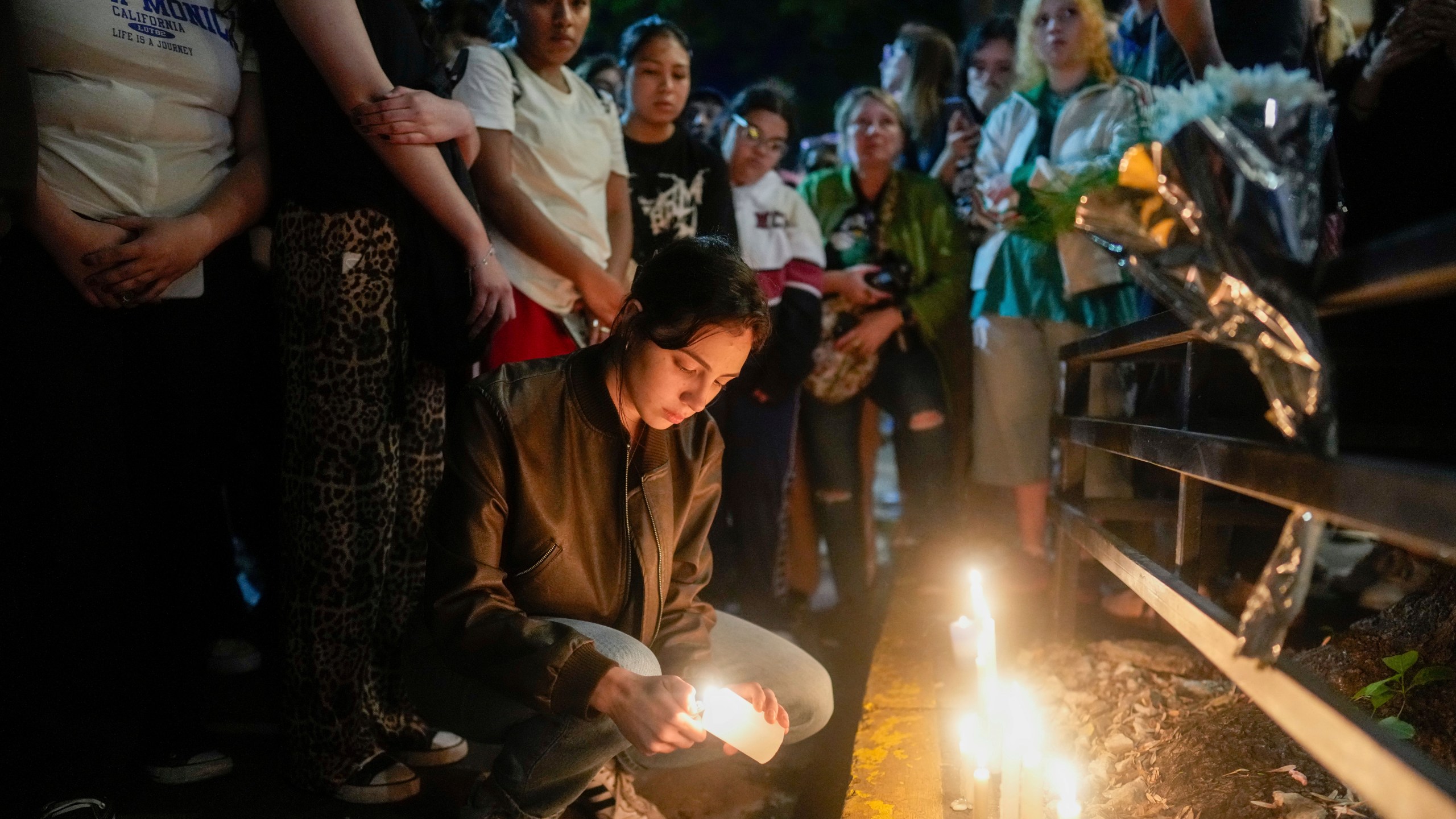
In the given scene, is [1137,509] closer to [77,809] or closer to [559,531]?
[559,531]

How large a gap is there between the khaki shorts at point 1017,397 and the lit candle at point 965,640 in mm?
1207

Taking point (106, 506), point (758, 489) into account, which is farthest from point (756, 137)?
point (106, 506)

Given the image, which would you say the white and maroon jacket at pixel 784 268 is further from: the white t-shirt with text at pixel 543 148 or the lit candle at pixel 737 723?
the lit candle at pixel 737 723

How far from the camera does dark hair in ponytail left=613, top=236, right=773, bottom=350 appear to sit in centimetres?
199

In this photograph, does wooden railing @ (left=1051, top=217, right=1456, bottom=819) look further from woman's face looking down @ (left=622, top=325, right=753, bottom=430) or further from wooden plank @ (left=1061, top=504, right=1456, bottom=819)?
woman's face looking down @ (left=622, top=325, right=753, bottom=430)

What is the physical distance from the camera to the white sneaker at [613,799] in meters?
2.26

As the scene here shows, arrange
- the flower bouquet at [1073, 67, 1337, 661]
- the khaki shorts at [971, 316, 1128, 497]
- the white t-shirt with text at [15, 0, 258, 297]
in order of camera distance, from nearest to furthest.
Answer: the flower bouquet at [1073, 67, 1337, 661]
the white t-shirt with text at [15, 0, 258, 297]
the khaki shorts at [971, 316, 1128, 497]

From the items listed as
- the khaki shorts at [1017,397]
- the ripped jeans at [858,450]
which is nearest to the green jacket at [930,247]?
the ripped jeans at [858,450]

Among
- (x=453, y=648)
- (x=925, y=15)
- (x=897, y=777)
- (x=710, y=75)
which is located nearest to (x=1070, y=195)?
(x=897, y=777)

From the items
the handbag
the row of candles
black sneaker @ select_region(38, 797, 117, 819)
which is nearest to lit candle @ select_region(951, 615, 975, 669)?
the row of candles

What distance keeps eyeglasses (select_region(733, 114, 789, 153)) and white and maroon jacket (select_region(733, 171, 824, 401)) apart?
0.12 meters

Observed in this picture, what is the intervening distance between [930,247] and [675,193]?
48.6 inches

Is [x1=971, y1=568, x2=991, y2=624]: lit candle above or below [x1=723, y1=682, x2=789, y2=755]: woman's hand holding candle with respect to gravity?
above

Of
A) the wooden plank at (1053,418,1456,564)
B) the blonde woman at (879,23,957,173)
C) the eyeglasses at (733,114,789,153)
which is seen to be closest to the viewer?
the wooden plank at (1053,418,1456,564)
